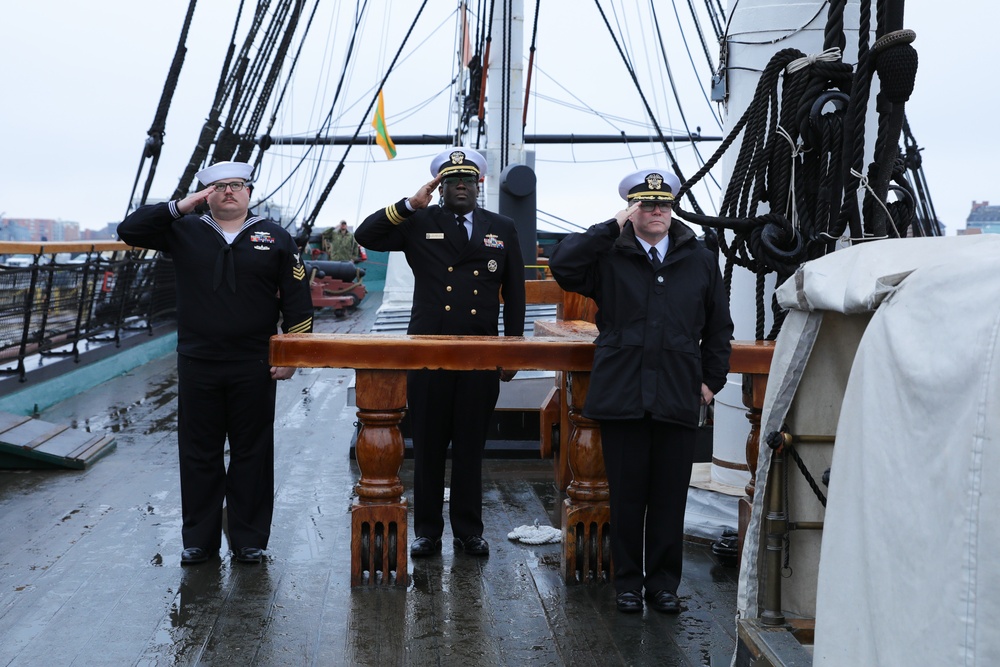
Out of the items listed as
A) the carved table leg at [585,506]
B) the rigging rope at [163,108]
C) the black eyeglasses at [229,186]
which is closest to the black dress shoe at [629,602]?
the carved table leg at [585,506]

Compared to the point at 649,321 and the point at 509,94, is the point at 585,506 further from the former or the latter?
the point at 509,94

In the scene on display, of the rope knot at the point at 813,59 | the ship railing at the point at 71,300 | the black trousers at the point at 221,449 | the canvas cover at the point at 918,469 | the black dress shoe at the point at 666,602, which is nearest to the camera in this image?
the canvas cover at the point at 918,469

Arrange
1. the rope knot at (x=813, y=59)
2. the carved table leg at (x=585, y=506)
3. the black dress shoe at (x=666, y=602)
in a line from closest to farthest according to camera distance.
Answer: the black dress shoe at (x=666, y=602) → the rope knot at (x=813, y=59) → the carved table leg at (x=585, y=506)

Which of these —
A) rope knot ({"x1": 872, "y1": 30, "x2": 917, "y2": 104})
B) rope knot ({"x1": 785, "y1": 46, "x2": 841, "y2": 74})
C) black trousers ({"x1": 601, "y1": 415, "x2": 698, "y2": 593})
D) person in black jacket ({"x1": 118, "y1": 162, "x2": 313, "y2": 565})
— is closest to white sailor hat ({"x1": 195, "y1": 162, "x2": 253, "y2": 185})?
person in black jacket ({"x1": 118, "y1": 162, "x2": 313, "y2": 565})

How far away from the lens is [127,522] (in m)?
4.73

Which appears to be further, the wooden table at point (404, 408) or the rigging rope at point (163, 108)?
the rigging rope at point (163, 108)

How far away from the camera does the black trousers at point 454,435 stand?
14.2ft

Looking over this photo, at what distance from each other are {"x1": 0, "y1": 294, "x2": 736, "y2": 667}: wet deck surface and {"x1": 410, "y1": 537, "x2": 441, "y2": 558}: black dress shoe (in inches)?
3.4

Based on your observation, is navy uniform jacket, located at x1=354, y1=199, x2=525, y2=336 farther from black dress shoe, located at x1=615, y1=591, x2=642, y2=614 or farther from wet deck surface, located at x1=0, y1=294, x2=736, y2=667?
black dress shoe, located at x1=615, y1=591, x2=642, y2=614

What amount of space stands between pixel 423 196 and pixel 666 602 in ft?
5.67

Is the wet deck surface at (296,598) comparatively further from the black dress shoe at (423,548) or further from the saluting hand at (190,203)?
the saluting hand at (190,203)

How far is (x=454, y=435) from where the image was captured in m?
4.38

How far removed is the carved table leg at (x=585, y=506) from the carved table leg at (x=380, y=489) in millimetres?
612

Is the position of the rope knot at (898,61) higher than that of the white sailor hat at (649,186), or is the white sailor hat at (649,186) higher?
the rope knot at (898,61)
